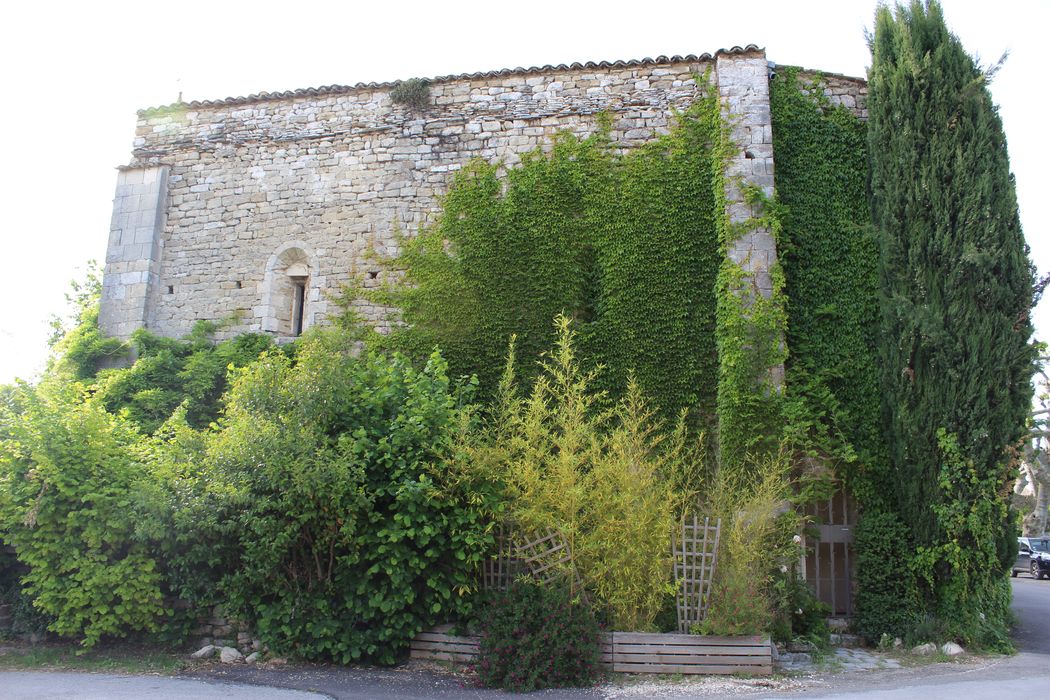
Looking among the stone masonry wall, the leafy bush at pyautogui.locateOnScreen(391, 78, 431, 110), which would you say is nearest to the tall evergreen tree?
the stone masonry wall

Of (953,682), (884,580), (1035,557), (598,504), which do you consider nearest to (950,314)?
(884,580)

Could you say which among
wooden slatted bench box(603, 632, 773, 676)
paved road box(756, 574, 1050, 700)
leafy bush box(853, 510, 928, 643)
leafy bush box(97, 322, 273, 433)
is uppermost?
leafy bush box(97, 322, 273, 433)

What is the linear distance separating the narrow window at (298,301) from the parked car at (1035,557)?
1820cm

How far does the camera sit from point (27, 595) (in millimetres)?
7648

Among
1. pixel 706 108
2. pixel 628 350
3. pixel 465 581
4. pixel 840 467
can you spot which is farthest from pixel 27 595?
pixel 706 108

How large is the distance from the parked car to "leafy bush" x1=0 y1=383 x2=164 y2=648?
65.9 feet

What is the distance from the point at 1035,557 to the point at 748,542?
1718cm

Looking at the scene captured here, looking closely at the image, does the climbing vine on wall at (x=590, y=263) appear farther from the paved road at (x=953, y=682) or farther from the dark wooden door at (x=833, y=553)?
the paved road at (x=953, y=682)

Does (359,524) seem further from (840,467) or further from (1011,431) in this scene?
(1011,431)

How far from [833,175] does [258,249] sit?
28.1ft

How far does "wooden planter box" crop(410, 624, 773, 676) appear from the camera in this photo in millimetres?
6816

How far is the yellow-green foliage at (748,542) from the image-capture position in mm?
6934

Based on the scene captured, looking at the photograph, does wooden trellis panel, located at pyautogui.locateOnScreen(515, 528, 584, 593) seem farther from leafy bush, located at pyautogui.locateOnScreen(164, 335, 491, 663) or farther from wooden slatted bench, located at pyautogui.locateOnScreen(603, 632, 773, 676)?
wooden slatted bench, located at pyautogui.locateOnScreen(603, 632, 773, 676)

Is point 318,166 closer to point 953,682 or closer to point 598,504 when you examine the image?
point 598,504
